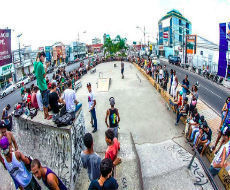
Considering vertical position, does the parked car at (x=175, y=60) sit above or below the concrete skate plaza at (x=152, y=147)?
above

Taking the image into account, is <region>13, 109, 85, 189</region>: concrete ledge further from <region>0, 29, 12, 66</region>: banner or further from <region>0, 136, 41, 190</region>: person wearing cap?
<region>0, 29, 12, 66</region>: banner

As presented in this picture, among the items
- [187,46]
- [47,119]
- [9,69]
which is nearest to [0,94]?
[9,69]

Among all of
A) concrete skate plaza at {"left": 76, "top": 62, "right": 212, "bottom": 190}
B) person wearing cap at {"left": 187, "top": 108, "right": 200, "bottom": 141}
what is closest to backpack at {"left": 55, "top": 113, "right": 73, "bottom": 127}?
concrete skate plaza at {"left": 76, "top": 62, "right": 212, "bottom": 190}

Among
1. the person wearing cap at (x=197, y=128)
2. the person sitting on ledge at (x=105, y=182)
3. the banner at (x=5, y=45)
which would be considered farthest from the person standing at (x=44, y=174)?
the banner at (x=5, y=45)

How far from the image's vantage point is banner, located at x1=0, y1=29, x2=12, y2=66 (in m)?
Answer: 23.2

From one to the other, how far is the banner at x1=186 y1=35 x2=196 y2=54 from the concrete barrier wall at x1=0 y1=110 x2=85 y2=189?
3586 centimetres

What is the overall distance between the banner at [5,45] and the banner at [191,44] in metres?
34.0

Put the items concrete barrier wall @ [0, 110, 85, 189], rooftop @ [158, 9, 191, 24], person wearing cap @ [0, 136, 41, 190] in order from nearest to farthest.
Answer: person wearing cap @ [0, 136, 41, 190], concrete barrier wall @ [0, 110, 85, 189], rooftop @ [158, 9, 191, 24]

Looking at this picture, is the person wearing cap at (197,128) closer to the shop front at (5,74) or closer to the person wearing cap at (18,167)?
the person wearing cap at (18,167)

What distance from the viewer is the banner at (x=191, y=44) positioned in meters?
34.8

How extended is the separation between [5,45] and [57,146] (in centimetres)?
2529

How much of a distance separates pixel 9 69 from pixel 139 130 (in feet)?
108

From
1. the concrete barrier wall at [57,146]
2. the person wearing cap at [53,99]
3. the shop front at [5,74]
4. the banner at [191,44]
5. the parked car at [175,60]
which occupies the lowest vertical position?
the concrete barrier wall at [57,146]

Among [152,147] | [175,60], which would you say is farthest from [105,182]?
[175,60]
